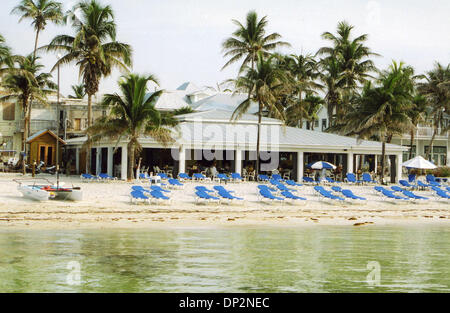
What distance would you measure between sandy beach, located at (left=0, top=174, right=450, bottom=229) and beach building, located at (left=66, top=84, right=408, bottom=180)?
8.17 m

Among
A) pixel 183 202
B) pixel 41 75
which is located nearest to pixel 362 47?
pixel 41 75

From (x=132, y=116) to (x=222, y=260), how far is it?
1703 centimetres

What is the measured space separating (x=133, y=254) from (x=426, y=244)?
25.6 ft

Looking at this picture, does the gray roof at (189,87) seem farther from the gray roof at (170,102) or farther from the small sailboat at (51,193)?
the small sailboat at (51,193)

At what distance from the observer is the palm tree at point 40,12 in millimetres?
42469

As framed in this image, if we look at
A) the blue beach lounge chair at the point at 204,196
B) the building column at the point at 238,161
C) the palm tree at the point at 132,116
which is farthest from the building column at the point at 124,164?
the blue beach lounge chair at the point at 204,196

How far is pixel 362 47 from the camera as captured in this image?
147 ft

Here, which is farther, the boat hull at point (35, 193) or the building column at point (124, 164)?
the building column at point (124, 164)

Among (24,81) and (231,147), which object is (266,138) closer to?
(231,147)

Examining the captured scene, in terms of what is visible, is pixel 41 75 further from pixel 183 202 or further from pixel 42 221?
pixel 42 221

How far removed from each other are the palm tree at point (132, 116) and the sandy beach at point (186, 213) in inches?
191

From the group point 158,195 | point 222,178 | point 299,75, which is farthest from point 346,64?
point 158,195

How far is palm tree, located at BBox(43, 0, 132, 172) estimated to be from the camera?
32375mm

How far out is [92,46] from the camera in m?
32.6
